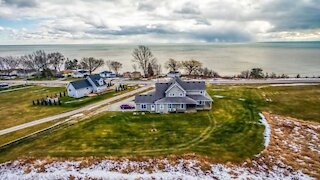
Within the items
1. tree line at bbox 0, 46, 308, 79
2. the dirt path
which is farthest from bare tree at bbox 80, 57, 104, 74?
the dirt path

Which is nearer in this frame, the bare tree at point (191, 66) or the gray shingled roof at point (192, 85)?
the gray shingled roof at point (192, 85)

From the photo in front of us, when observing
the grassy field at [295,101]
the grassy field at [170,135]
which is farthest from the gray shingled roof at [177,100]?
the grassy field at [295,101]

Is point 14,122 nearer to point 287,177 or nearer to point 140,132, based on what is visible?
point 140,132

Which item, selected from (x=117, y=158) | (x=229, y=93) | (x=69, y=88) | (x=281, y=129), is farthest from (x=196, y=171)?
(x=69, y=88)

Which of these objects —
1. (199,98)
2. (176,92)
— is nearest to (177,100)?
(176,92)

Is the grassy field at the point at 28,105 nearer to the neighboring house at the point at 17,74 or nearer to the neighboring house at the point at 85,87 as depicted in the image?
the neighboring house at the point at 85,87

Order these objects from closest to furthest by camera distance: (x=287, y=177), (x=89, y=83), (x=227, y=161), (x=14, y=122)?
1. (x=287, y=177)
2. (x=227, y=161)
3. (x=14, y=122)
4. (x=89, y=83)
